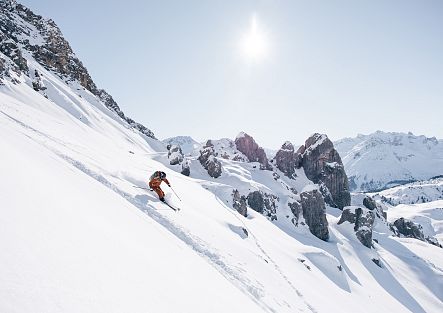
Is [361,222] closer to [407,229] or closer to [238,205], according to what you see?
[407,229]

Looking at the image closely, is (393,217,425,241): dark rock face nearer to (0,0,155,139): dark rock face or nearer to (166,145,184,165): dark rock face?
(166,145,184,165): dark rock face

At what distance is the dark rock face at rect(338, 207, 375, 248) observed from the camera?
69938 millimetres

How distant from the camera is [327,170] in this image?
9606 cm

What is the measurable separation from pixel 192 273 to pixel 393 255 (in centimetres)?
7472

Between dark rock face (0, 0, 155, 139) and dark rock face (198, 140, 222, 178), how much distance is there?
3947 centimetres

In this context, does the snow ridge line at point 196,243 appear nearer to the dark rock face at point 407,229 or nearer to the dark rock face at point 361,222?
the dark rock face at point 361,222

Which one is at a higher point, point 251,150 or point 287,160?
point 287,160

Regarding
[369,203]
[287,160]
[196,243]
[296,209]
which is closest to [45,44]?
[287,160]

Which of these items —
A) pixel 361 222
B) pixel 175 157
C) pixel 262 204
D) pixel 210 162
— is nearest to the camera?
pixel 262 204

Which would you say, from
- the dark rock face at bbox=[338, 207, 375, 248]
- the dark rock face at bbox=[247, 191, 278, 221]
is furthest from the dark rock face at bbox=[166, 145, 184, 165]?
the dark rock face at bbox=[338, 207, 375, 248]

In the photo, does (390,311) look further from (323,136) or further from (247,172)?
(323,136)

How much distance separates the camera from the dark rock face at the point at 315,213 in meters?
68.6

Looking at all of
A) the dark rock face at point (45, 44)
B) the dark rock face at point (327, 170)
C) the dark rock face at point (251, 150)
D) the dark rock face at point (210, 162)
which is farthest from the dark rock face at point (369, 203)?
the dark rock face at point (45, 44)

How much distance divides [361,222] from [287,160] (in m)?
30.1
